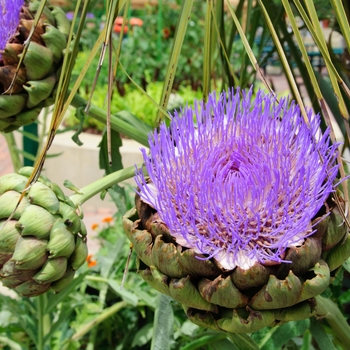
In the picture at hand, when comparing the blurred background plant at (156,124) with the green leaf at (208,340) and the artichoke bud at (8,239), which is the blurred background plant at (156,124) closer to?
the green leaf at (208,340)

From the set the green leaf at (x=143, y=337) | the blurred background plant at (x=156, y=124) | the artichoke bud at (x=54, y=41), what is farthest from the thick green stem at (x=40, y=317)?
the artichoke bud at (x=54, y=41)

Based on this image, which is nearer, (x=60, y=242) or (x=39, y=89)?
(x=60, y=242)

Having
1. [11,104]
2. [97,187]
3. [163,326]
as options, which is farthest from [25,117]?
[163,326]

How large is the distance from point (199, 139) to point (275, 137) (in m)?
0.07

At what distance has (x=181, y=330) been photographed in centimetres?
77

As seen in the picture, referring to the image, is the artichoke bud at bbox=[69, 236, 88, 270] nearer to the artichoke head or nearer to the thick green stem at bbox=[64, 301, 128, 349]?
the artichoke head

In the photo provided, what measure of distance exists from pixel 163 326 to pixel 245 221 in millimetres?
216

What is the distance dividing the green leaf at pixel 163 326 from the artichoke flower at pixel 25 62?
0.87 feet

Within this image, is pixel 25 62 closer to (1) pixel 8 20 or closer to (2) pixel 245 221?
(1) pixel 8 20

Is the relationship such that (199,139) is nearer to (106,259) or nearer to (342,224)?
(342,224)

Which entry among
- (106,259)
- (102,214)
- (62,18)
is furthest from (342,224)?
(102,214)

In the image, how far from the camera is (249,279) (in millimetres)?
369

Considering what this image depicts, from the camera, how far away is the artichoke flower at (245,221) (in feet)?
1.22

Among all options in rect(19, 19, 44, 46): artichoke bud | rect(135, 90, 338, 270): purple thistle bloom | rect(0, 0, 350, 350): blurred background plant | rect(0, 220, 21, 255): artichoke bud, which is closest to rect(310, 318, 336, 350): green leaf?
rect(0, 0, 350, 350): blurred background plant
